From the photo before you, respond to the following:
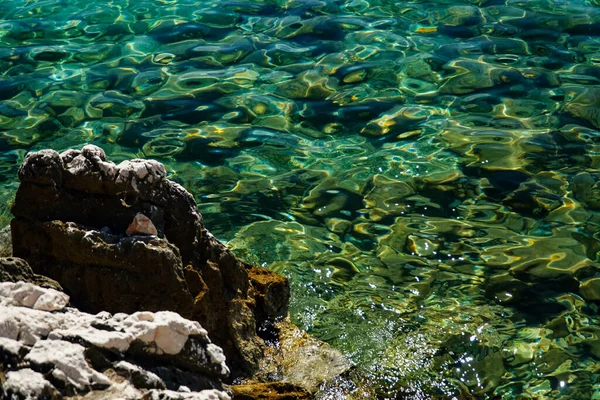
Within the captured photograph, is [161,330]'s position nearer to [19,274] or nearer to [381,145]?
[19,274]

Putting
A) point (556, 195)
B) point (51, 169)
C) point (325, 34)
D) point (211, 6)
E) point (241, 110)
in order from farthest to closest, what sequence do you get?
point (211, 6)
point (325, 34)
point (241, 110)
point (556, 195)
point (51, 169)

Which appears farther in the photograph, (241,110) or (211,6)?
(211,6)

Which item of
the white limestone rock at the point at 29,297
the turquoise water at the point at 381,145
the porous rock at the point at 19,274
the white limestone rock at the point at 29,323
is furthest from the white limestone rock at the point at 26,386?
the turquoise water at the point at 381,145

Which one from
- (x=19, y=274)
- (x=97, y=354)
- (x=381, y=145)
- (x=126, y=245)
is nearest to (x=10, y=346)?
(x=97, y=354)

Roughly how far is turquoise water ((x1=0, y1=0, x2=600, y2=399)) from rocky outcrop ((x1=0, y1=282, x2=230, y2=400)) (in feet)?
4.54

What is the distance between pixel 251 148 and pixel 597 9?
500 centimetres

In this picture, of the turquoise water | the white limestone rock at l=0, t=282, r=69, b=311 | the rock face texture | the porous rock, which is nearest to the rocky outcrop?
the white limestone rock at l=0, t=282, r=69, b=311

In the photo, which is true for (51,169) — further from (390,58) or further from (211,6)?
(211,6)

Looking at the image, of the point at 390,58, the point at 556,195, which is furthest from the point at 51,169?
the point at 390,58

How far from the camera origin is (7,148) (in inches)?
291

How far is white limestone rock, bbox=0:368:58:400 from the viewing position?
2.62 m

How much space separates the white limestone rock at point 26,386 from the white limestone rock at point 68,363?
63 mm

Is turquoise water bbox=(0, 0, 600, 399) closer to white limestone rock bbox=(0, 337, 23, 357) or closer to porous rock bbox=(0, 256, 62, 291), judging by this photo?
porous rock bbox=(0, 256, 62, 291)

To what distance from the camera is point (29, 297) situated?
3.28m
